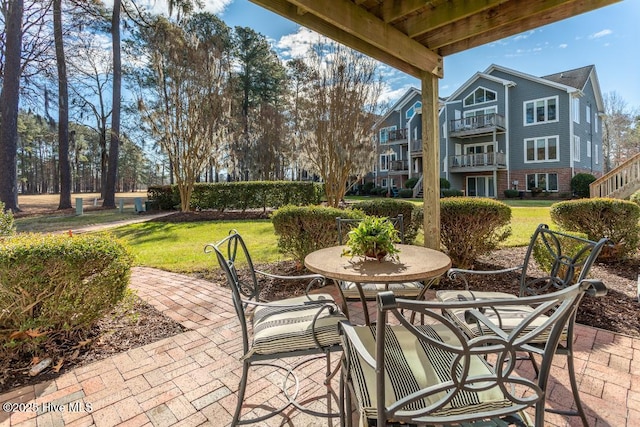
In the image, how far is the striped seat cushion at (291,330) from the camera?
5.24 feet

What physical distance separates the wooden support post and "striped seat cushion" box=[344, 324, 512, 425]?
2.14 meters

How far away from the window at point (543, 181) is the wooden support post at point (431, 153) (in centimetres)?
1913

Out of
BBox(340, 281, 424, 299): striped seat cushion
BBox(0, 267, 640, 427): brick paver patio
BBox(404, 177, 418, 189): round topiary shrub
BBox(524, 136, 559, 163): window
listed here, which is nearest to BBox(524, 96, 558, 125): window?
BBox(524, 136, 559, 163): window

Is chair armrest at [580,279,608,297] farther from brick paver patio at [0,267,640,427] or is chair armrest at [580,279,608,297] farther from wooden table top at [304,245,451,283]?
brick paver patio at [0,267,640,427]

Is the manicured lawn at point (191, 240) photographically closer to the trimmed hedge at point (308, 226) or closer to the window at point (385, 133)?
the trimmed hedge at point (308, 226)

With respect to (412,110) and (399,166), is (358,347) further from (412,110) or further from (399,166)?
(412,110)

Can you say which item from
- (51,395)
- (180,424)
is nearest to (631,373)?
(180,424)

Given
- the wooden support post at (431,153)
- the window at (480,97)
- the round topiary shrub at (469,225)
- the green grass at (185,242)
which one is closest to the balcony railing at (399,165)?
the window at (480,97)

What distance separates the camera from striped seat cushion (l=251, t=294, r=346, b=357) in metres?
1.60

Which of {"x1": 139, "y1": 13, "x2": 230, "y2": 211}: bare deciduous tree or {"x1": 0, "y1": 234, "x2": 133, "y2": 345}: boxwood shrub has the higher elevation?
{"x1": 139, "y1": 13, "x2": 230, "y2": 211}: bare deciduous tree

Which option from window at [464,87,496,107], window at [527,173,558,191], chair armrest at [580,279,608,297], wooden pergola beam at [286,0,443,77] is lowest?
chair armrest at [580,279,608,297]

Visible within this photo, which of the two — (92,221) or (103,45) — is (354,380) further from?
(103,45)

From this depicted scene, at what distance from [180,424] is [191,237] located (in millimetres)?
6476

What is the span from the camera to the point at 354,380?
1.24m
